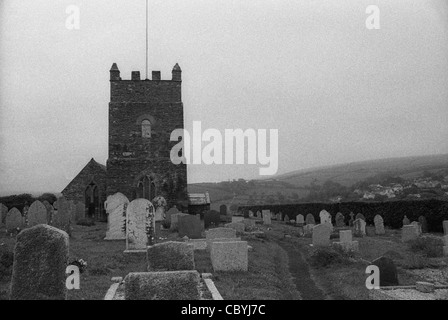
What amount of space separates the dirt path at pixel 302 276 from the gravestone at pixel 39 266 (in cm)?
435

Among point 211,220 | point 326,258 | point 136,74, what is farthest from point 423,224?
point 136,74

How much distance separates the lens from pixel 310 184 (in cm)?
3528

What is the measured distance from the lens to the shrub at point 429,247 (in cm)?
1227

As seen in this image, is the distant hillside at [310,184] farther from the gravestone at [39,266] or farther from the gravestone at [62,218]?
the gravestone at [39,266]

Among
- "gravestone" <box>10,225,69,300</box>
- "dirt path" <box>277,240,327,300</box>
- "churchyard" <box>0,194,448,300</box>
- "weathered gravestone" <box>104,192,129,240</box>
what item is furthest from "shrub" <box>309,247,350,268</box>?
"gravestone" <box>10,225,69,300</box>

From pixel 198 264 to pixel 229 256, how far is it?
39.3 inches

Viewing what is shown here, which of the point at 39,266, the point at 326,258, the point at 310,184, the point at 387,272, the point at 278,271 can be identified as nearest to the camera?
the point at 39,266

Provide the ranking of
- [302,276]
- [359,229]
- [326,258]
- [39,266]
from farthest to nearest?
1. [359,229]
2. [326,258]
3. [302,276]
4. [39,266]

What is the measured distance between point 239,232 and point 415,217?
1175 centimetres

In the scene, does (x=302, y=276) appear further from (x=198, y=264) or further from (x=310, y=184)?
(x=310, y=184)

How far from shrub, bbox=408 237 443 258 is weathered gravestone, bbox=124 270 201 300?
9129 mm

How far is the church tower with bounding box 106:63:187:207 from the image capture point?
24.1 metres

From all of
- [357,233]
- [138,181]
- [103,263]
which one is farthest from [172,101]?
[103,263]
